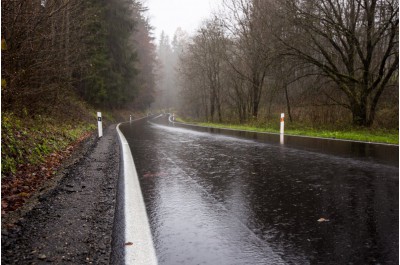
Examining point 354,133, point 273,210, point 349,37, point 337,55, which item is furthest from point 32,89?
point 337,55

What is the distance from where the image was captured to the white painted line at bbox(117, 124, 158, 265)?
2.66 m

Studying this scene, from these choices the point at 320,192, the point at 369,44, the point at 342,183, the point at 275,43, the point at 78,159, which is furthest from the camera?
the point at 275,43

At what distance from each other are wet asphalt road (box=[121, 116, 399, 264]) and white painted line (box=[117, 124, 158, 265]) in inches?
3.3

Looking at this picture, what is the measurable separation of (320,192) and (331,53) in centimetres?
1529

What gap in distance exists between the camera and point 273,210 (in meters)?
3.91

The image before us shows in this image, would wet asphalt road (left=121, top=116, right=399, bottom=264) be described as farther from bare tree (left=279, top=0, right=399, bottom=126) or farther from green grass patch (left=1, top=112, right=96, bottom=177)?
bare tree (left=279, top=0, right=399, bottom=126)

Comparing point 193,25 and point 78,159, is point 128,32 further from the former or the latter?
point 78,159

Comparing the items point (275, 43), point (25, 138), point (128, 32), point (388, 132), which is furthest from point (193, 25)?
point (25, 138)

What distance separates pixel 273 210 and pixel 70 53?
14.0 meters

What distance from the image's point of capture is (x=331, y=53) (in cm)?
1808

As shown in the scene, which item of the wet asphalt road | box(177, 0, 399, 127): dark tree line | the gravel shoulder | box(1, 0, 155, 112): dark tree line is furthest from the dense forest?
the gravel shoulder

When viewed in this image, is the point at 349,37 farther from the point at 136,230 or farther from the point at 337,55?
the point at 136,230

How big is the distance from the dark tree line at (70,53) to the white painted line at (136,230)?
6.18ft

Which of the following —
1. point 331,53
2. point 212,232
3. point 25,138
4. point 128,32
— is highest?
point 128,32
